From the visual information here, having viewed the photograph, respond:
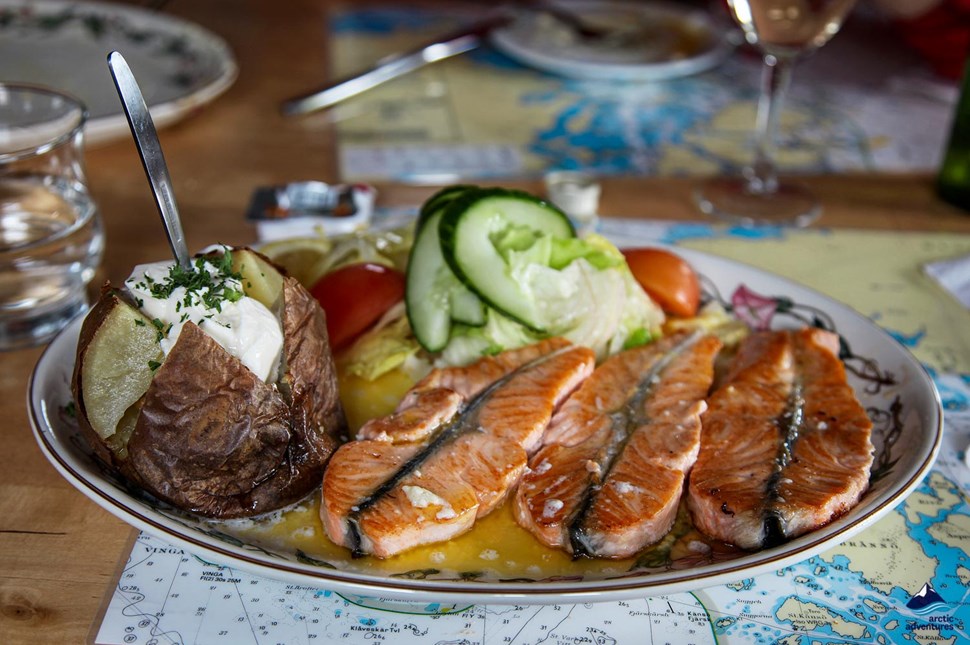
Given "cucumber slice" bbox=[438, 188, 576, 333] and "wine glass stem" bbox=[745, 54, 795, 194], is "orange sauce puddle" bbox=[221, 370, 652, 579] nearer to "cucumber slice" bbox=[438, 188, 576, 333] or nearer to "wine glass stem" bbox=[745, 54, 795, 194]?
"cucumber slice" bbox=[438, 188, 576, 333]

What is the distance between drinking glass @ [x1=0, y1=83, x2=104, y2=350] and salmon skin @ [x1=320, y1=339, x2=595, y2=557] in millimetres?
977

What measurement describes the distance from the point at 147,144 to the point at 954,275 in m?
2.33

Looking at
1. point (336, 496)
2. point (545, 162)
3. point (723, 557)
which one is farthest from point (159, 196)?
point (545, 162)

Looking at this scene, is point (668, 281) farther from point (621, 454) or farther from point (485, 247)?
point (621, 454)

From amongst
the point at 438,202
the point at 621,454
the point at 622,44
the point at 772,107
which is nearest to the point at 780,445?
the point at 621,454

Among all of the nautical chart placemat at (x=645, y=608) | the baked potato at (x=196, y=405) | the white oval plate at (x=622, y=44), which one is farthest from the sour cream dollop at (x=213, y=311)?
the white oval plate at (x=622, y=44)

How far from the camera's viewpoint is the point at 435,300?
87.4 inches

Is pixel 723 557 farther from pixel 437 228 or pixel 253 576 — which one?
pixel 437 228

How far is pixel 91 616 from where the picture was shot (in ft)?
4.97

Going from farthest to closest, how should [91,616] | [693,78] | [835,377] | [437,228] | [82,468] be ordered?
[693,78], [437,228], [835,377], [82,468], [91,616]

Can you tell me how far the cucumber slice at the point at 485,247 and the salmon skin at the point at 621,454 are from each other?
0.84 ft

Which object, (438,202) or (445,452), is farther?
(438,202)

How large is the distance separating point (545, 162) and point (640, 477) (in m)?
1.93

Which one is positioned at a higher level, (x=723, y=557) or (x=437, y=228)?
(x=437, y=228)
